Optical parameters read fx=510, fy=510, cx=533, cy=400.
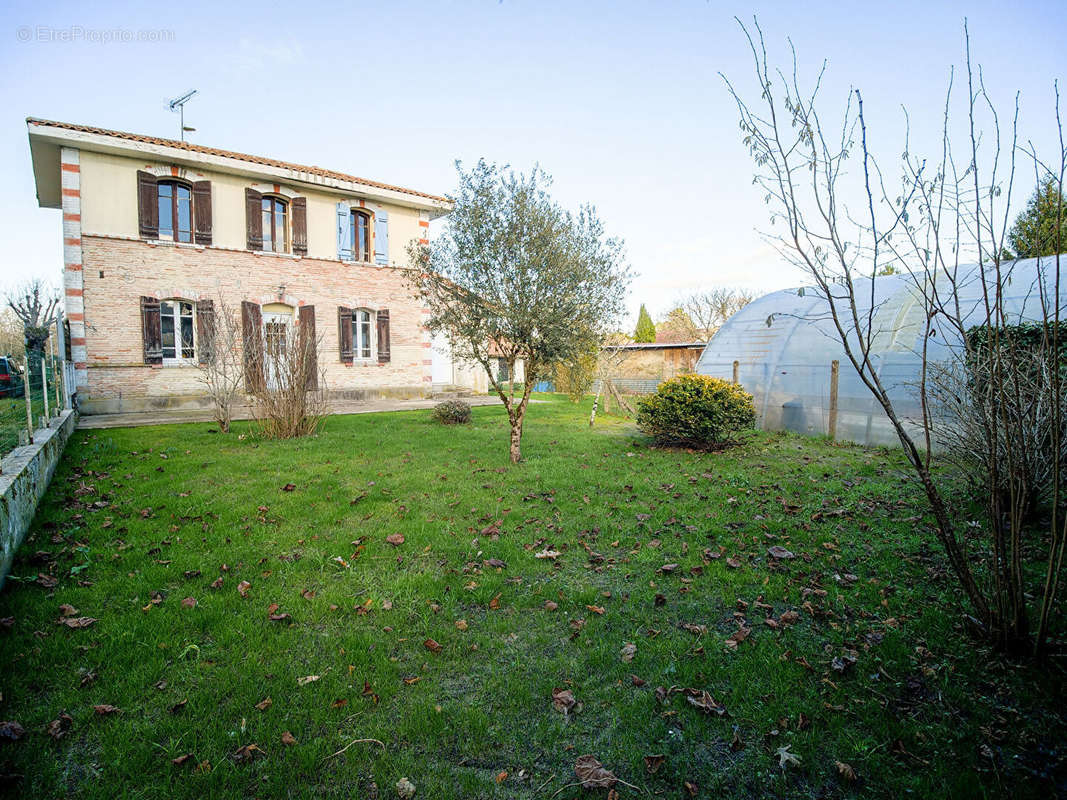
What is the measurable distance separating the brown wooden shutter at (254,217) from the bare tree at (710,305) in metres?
32.6

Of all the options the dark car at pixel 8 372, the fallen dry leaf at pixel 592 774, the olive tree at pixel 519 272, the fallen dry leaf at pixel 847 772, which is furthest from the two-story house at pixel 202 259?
the fallen dry leaf at pixel 847 772

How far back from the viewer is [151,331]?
1464 centimetres

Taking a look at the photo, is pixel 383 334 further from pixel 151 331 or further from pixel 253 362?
pixel 253 362

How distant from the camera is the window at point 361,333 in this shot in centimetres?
1825

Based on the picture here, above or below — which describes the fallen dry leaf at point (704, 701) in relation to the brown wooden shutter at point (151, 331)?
below

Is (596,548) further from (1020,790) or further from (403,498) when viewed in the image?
(1020,790)

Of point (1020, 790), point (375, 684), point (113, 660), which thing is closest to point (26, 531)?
point (113, 660)

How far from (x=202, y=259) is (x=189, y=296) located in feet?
3.93

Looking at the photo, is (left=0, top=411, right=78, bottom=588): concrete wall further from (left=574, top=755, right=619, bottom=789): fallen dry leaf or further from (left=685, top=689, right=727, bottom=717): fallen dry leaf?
(left=685, top=689, right=727, bottom=717): fallen dry leaf

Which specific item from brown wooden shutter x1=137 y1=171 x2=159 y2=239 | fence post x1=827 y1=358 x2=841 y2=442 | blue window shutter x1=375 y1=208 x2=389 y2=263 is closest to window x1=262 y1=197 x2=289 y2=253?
brown wooden shutter x1=137 y1=171 x2=159 y2=239

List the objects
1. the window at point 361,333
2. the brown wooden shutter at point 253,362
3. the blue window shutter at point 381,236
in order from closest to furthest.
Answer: the brown wooden shutter at point 253,362
the window at point 361,333
the blue window shutter at point 381,236

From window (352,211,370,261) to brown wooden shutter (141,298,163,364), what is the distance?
6.28 m

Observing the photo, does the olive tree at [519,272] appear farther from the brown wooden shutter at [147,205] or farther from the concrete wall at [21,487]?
the brown wooden shutter at [147,205]

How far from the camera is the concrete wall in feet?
12.1
